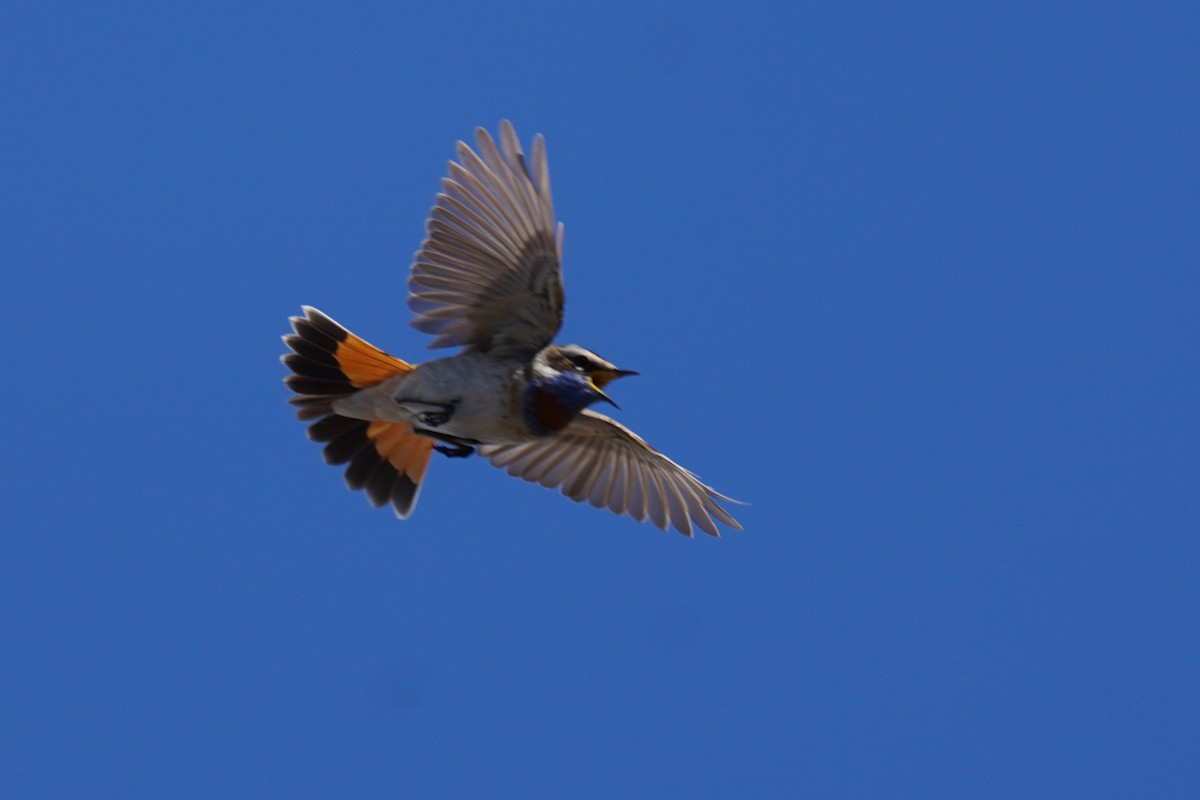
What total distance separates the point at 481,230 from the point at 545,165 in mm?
508

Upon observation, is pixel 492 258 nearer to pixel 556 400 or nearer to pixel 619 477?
pixel 556 400

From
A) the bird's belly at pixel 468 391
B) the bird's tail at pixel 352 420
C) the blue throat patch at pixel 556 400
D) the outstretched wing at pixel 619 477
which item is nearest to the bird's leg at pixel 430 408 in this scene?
the bird's belly at pixel 468 391

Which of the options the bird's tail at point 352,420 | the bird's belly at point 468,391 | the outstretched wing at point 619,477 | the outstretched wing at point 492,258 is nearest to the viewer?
the outstretched wing at point 492,258

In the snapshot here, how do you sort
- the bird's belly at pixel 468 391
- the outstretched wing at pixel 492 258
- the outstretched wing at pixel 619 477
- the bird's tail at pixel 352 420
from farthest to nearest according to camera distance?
the outstretched wing at pixel 619 477 < the bird's tail at pixel 352 420 < the bird's belly at pixel 468 391 < the outstretched wing at pixel 492 258

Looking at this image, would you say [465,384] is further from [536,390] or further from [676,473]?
[676,473]

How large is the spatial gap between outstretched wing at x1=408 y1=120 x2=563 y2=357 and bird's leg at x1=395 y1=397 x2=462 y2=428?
317 mm

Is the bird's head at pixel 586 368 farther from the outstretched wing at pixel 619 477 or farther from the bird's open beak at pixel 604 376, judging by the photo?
the outstretched wing at pixel 619 477

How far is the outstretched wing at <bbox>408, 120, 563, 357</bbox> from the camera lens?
25.6 feet

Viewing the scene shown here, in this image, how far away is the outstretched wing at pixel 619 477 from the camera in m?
9.41

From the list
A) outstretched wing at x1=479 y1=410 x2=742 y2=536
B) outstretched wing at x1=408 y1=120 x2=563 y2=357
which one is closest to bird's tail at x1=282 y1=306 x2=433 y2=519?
outstretched wing at x1=408 y1=120 x2=563 y2=357

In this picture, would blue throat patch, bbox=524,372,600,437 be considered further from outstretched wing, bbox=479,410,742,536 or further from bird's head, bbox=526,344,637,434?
outstretched wing, bbox=479,410,742,536

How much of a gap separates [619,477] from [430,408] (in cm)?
186

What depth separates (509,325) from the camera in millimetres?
8102

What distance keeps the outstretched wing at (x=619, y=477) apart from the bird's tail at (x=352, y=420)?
62 cm
